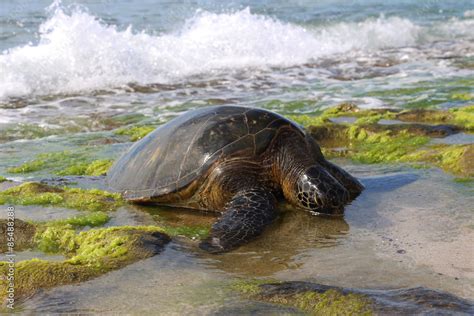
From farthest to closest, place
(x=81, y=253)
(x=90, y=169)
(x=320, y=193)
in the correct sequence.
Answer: (x=90, y=169) < (x=320, y=193) < (x=81, y=253)

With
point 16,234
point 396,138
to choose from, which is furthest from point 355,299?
point 396,138

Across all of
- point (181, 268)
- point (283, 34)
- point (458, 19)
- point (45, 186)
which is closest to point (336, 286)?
point (181, 268)

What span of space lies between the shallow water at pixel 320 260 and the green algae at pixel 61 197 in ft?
1.51

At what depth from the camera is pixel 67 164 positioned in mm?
6707

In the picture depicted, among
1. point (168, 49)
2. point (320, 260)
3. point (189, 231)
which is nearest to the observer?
point (320, 260)

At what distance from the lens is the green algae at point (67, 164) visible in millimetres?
6363

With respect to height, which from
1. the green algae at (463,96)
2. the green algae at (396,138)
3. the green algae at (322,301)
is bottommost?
the green algae at (322,301)

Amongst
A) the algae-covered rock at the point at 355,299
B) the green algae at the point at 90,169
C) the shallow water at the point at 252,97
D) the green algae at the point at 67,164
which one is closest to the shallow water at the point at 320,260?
the shallow water at the point at 252,97

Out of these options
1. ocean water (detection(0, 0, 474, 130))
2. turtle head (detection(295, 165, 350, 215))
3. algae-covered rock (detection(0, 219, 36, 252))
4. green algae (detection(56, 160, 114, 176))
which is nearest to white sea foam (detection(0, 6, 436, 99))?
ocean water (detection(0, 0, 474, 130))

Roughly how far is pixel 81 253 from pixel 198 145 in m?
1.38

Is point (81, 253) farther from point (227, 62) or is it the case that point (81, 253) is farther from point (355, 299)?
point (227, 62)

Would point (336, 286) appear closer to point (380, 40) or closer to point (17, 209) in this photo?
point (17, 209)

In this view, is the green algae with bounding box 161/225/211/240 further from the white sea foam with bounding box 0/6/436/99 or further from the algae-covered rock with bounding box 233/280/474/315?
the white sea foam with bounding box 0/6/436/99

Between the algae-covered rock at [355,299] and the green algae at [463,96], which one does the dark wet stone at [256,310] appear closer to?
the algae-covered rock at [355,299]
